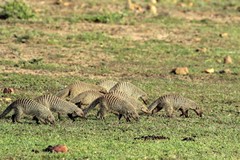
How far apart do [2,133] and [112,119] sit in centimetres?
187

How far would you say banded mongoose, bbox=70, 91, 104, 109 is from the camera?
12.3 metres

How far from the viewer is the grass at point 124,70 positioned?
33.8ft

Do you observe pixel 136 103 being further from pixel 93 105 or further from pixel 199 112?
pixel 199 112

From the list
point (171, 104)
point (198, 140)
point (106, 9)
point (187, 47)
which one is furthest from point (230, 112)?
point (106, 9)

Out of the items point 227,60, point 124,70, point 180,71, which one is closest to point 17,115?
point 124,70

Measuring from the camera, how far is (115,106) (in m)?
11.8

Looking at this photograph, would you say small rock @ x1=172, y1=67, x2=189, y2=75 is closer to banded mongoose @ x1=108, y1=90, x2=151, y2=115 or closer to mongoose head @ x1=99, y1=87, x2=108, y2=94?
mongoose head @ x1=99, y1=87, x2=108, y2=94

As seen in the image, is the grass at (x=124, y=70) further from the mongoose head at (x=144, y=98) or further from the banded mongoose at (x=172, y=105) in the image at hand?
the mongoose head at (x=144, y=98)

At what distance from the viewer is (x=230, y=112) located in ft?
42.7

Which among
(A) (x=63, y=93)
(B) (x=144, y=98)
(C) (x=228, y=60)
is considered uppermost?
(A) (x=63, y=93)

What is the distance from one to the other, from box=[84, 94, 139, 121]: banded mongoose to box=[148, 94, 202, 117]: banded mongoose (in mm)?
624

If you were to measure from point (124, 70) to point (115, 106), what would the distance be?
4676mm

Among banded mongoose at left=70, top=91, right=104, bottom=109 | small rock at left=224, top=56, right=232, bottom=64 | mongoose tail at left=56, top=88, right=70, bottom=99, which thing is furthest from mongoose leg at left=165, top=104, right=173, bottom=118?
small rock at left=224, top=56, right=232, bottom=64

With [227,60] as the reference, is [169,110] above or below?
above
